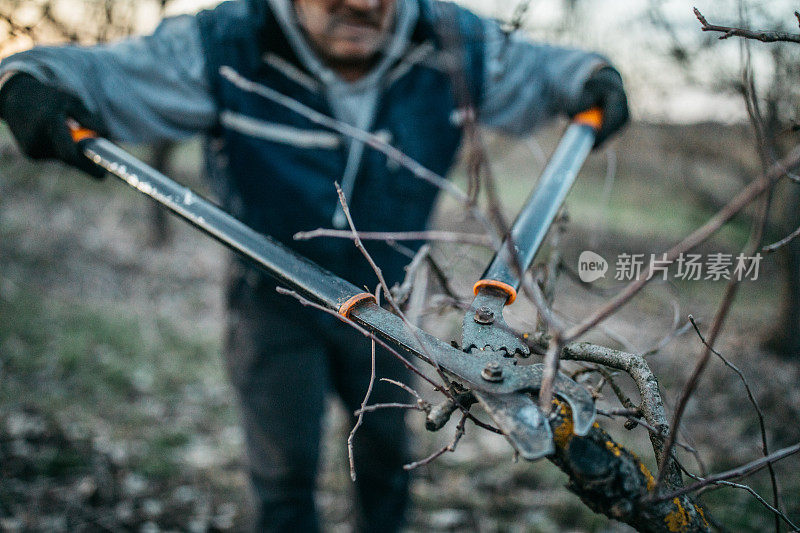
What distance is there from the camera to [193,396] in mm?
4082

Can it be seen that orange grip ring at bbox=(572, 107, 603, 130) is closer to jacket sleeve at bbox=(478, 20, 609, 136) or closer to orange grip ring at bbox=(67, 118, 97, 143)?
jacket sleeve at bbox=(478, 20, 609, 136)

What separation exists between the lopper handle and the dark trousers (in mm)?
1130

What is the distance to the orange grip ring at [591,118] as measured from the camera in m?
1.86

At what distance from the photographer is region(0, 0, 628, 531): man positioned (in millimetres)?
2041

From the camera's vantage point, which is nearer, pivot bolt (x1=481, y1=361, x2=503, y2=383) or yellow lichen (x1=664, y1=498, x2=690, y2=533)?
yellow lichen (x1=664, y1=498, x2=690, y2=533)

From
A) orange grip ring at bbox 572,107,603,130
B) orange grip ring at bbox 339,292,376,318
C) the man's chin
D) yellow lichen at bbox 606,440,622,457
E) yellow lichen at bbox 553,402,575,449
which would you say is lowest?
yellow lichen at bbox 606,440,622,457

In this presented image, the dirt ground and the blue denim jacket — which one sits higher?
the blue denim jacket

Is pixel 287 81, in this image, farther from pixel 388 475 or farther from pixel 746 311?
pixel 746 311

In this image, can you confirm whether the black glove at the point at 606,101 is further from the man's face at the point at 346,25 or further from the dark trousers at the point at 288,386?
the dark trousers at the point at 288,386

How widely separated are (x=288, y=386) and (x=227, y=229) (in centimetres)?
117

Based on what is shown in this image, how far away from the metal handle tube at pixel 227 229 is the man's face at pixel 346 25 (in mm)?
966

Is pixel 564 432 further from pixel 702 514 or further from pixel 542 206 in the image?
pixel 542 206

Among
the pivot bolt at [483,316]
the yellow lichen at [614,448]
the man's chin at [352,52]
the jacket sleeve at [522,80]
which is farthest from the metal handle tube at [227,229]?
the jacket sleeve at [522,80]

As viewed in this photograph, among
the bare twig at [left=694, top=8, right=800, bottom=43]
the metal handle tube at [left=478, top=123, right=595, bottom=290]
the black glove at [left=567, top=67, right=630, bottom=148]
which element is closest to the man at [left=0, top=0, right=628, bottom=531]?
the black glove at [left=567, top=67, right=630, bottom=148]
